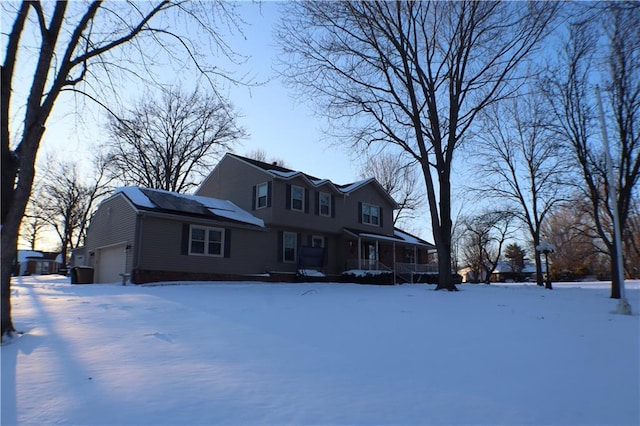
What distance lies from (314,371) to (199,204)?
1657cm

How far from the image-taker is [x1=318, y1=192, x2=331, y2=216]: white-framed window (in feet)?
74.4

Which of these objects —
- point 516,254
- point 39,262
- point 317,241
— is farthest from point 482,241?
point 39,262

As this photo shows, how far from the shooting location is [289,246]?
838 inches

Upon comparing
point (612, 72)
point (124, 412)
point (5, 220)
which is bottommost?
point (124, 412)

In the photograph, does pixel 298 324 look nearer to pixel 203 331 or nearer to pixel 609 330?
pixel 203 331

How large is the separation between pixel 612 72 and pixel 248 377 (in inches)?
487

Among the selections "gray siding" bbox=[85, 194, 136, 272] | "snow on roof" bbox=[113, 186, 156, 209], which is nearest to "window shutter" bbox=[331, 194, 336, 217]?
"snow on roof" bbox=[113, 186, 156, 209]

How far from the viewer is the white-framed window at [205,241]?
17.3 m

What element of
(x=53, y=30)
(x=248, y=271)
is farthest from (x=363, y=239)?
(x=53, y=30)

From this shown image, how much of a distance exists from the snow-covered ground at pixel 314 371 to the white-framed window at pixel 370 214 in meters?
18.7

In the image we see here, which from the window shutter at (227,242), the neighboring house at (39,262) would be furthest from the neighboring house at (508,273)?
the neighboring house at (39,262)

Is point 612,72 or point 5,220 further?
point 612,72

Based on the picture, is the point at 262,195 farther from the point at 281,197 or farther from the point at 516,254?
the point at 516,254

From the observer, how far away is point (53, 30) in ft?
20.3
